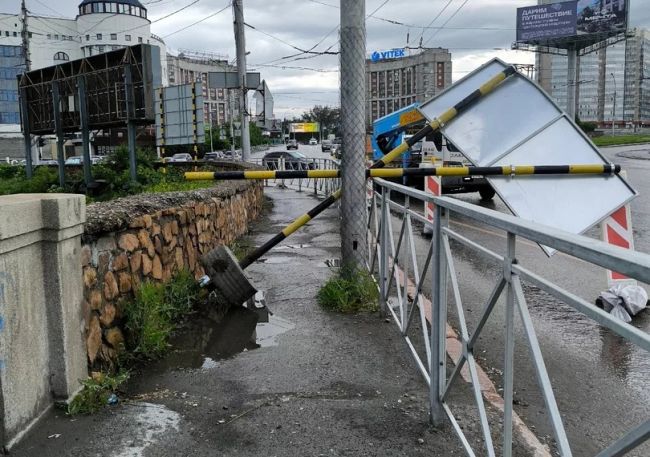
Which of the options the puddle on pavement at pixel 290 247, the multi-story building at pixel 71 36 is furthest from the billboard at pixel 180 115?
the multi-story building at pixel 71 36

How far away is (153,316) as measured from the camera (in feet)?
16.5

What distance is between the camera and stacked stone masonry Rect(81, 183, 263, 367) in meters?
4.33

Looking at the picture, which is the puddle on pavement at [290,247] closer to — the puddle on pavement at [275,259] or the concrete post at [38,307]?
the puddle on pavement at [275,259]

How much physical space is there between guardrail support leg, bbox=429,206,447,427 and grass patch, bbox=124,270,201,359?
91.3 inches

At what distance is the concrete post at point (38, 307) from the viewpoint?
322 centimetres

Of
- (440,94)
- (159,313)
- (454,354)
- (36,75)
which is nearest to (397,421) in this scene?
(454,354)

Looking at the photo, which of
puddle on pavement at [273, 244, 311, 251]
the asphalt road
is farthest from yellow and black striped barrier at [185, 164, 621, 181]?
puddle on pavement at [273, 244, 311, 251]

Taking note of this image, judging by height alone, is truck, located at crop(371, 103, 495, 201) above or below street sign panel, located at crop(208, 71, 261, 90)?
below

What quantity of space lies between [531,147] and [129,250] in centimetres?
392

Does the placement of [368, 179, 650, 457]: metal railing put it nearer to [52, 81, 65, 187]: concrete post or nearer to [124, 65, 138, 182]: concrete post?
[124, 65, 138, 182]: concrete post

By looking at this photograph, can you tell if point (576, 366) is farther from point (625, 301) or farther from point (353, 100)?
point (353, 100)

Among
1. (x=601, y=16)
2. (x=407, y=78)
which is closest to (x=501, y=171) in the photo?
(x=407, y=78)

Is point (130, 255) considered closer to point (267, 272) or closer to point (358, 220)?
point (358, 220)

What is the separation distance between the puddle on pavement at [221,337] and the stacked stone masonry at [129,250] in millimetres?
516
